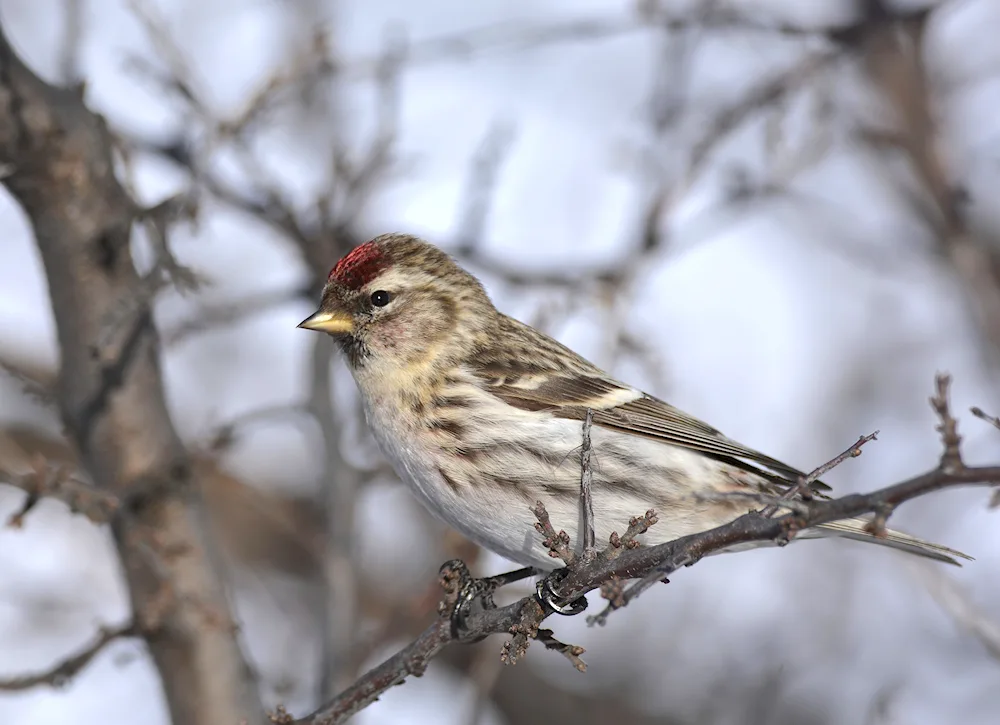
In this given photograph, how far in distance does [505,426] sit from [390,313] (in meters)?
0.61

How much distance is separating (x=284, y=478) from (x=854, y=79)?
14.1 ft

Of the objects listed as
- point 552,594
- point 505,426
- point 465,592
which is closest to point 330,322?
point 505,426

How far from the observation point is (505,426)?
3227 millimetres

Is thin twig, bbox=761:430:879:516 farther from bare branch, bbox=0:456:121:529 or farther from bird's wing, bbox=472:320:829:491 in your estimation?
bare branch, bbox=0:456:121:529

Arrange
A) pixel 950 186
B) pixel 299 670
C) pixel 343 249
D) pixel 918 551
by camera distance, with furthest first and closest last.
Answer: pixel 299 670 → pixel 950 186 → pixel 343 249 → pixel 918 551

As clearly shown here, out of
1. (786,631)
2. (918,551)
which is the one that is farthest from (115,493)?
(786,631)

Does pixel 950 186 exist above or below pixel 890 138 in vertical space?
above

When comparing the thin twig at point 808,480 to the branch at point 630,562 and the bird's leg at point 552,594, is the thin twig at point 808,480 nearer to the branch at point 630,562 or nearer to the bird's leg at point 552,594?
the branch at point 630,562

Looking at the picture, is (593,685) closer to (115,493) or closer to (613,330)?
(613,330)

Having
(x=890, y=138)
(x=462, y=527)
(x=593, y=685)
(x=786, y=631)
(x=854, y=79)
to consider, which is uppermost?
(x=854, y=79)

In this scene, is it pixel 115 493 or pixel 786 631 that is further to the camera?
pixel 786 631

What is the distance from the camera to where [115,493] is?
352 cm

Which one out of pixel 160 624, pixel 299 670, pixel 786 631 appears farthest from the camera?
pixel 786 631

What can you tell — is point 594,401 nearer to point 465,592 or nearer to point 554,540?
point 465,592
